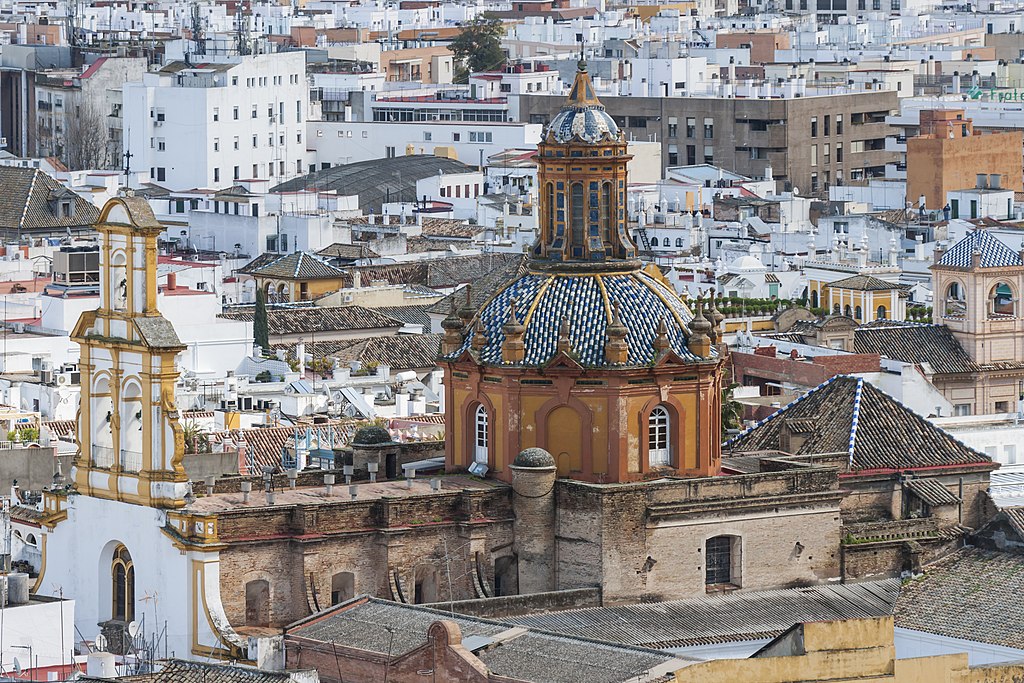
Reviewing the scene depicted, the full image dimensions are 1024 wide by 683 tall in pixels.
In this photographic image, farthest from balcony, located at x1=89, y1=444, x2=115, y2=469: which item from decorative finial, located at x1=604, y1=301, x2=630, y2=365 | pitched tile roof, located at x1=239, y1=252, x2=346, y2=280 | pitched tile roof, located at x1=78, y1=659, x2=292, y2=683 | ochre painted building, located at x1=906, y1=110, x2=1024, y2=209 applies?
ochre painted building, located at x1=906, y1=110, x2=1024, y2=209

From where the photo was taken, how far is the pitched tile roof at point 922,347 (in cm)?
11744

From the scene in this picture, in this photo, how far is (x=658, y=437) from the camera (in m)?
79.9

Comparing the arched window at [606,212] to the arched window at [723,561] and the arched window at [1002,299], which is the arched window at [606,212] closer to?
the arched window at [723,561]

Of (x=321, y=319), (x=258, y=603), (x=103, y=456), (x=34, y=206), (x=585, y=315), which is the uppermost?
(x=585, y=315)

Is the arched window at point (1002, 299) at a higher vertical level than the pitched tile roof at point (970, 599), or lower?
higher

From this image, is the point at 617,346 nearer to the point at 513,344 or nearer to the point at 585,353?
the point at 585,353

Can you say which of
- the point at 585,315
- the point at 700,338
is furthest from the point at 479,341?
the point at 700,338

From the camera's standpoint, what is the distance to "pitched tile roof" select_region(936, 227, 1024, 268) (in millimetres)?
118188

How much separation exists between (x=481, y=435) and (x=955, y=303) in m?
41.1

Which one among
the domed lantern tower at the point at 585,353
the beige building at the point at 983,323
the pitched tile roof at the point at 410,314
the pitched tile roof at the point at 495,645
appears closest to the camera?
the pitched tile roof at the point at 495,645

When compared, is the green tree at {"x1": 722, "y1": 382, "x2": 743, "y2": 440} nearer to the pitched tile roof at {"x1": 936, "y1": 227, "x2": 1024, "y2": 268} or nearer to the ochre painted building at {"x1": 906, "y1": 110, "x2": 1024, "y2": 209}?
the pitched tile roof at {"x1": 936, "y1": 227, "x2": 1024, "y2": 268}

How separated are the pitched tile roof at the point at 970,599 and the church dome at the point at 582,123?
11.0 meters

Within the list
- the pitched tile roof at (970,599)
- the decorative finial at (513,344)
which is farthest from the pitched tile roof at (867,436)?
the decorative finial at (513,344)

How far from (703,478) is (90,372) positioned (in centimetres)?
1194
